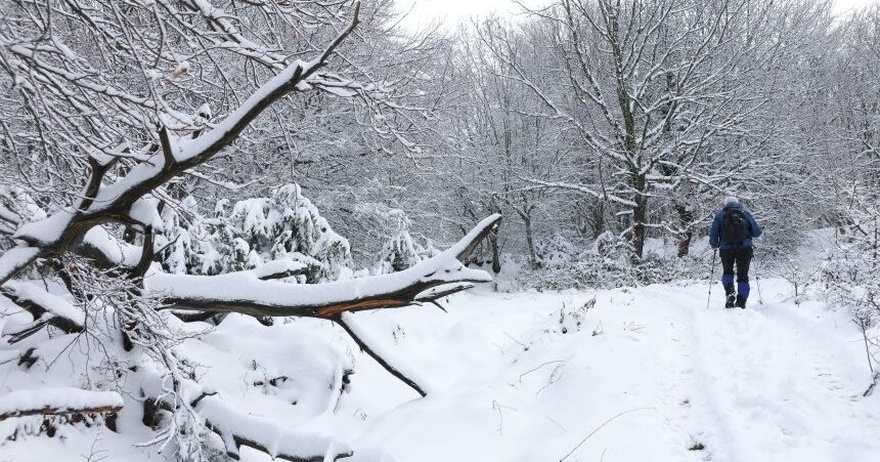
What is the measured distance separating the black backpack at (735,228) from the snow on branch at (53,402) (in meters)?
8.56

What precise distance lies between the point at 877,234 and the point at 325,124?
1060cm

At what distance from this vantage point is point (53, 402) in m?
2.62

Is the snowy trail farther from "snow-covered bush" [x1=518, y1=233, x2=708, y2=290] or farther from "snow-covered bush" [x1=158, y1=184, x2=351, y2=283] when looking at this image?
"snow-covered bush" [x1=518, y1=233, x2=708, y2=290]

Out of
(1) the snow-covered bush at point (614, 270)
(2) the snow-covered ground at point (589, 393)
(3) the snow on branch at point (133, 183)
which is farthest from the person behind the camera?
(1) the snow-covered bush at point (614, 270)

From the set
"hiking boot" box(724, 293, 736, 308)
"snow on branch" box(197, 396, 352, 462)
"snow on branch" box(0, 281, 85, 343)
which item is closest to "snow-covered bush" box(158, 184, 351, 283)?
"snow on branch" box(0, 281, 85, 343)

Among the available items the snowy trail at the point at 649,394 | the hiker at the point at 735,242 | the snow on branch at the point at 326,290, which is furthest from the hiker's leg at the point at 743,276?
the snow on branch at the point at 326,290

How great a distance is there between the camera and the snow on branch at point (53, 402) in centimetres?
249

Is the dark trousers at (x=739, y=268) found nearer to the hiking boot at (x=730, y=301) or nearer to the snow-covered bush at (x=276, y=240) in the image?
the hiking boot at (x=730, y=301)

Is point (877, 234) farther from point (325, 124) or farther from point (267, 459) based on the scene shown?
point (325, 124)

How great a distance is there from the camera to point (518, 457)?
156 inches

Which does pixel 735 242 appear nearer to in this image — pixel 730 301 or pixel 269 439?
pixel 730 301

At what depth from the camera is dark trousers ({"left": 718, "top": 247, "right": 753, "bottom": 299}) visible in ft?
26.6

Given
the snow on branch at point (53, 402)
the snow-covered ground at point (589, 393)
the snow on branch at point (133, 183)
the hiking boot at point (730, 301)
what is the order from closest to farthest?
the snow on branch at point (133, 183) → the snow on branch at point (53, 402) → the snow-covered ground at point (589, 393) → the hiking boot at point (730, 301)

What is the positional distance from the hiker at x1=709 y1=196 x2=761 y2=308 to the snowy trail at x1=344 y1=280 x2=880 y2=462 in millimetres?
732
